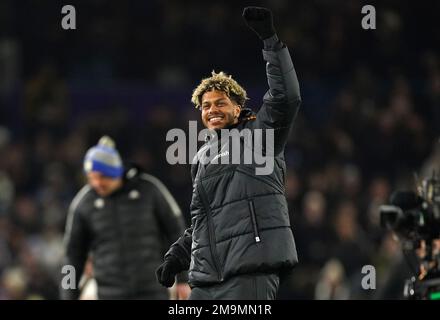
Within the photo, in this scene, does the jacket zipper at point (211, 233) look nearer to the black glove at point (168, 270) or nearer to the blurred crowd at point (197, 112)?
the black glove at point (168, 270)

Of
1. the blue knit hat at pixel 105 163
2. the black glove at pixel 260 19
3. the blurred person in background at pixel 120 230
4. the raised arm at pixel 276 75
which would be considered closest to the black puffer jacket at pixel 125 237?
the blurred person in background at pixel 120 230

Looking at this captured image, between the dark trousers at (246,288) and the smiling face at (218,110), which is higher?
the smiling face at (218,110)

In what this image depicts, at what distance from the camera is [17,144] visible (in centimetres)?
1466

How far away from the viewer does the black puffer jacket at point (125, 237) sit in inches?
355

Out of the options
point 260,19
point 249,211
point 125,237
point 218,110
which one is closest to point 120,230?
point 125,237

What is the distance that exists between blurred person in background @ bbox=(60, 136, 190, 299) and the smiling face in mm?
2565

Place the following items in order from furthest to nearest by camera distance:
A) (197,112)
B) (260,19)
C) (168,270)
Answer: (197,112), (168,270), (260,19)

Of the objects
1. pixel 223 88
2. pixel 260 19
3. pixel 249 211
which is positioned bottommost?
pixel 249 211

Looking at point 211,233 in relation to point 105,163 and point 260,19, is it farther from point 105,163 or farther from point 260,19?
point 105,163

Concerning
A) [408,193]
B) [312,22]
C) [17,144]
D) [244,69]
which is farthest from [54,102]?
[408,193]

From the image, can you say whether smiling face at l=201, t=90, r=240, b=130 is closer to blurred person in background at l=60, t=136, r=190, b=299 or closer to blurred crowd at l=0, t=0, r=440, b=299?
blurred person in background at l=60, t=136, r=190, b=299

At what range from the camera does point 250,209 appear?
630cm

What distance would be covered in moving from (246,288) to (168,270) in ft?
2.05
